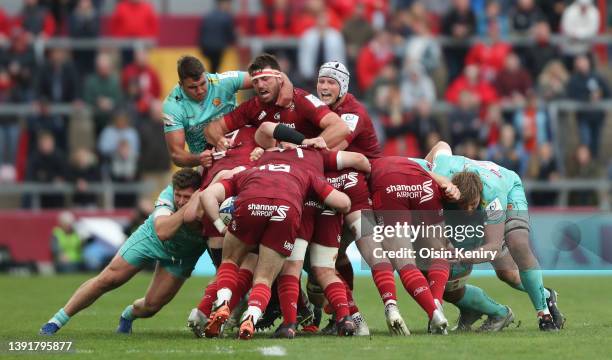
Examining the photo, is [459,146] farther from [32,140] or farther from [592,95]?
[32,140]

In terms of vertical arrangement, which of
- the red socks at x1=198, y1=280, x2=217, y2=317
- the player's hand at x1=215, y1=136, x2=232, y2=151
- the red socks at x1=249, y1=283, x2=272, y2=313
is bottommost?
the red socks at x1=198, y1=280, x2=217, y2=317

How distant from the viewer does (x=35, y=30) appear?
26.1 meters

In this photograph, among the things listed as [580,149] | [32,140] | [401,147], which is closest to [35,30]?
[32,140]

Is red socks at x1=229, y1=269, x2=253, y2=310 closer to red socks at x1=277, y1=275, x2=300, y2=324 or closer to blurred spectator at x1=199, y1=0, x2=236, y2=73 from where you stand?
red socks at x1=277, y1=275, x2=300, y2=324

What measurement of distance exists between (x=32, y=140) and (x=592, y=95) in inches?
412

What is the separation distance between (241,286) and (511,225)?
2637mm

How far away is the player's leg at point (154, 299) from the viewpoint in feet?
44.5

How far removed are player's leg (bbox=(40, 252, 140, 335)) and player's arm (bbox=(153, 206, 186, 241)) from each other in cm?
55

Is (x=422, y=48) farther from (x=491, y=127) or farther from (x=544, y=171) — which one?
(x=544, y=171)

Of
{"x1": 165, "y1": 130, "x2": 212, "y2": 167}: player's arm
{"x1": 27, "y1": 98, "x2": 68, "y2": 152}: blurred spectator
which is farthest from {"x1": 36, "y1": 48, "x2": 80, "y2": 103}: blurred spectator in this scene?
{"x1": 165, "y1": 130, "x2": 212, "y2": 167}: player's arm

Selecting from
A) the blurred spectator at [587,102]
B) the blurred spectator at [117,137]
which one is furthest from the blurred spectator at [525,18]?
the blurred spectator at [117,137]

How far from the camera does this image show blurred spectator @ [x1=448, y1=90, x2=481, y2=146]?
24.1 metres

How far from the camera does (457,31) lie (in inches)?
1019

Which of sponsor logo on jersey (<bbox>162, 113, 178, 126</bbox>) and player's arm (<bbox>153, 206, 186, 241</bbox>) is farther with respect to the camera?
sponsor logo on jersey (<bbox>162, 113, 178, 126</bbox>)
